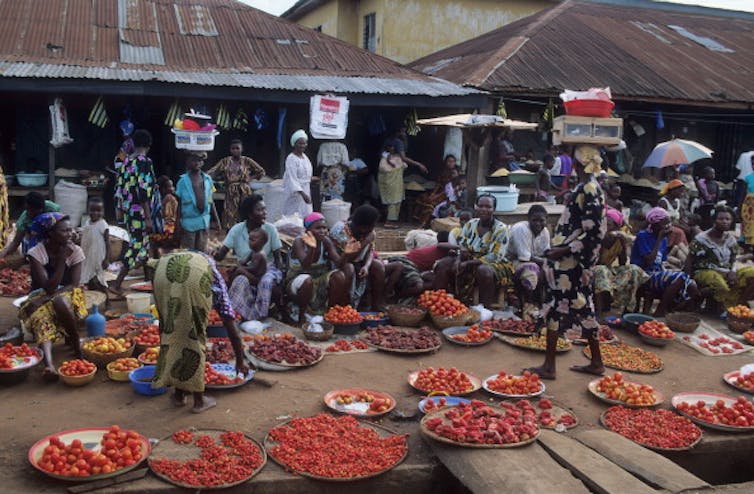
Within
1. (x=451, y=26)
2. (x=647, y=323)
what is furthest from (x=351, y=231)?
(x=451, y=26)

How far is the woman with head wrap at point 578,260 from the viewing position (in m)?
5.70

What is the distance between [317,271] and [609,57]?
10.9m

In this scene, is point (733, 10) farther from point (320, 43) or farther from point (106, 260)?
point (106, 260)

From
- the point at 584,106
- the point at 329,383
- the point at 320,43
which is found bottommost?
the point at 329,383

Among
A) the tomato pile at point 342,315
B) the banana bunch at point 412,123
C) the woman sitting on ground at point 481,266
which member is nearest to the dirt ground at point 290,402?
the tomato pile at point 342,315

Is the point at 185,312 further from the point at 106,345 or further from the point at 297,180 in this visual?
the point at 297,180

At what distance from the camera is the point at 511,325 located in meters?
7.29

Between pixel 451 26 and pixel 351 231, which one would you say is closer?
pixel 351 231

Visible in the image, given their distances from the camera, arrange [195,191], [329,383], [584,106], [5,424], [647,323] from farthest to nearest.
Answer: [195,191] < [647,323] < [584,106] < [329,383] < [5,424]

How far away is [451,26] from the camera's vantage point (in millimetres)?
19656

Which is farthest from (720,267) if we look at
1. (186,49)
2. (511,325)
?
(186,49)

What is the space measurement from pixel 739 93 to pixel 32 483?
1518 cm

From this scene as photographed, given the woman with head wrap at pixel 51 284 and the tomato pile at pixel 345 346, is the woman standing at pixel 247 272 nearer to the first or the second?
the tomato pile at pixel 345 346

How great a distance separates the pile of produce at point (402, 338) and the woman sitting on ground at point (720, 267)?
3.27 meters
